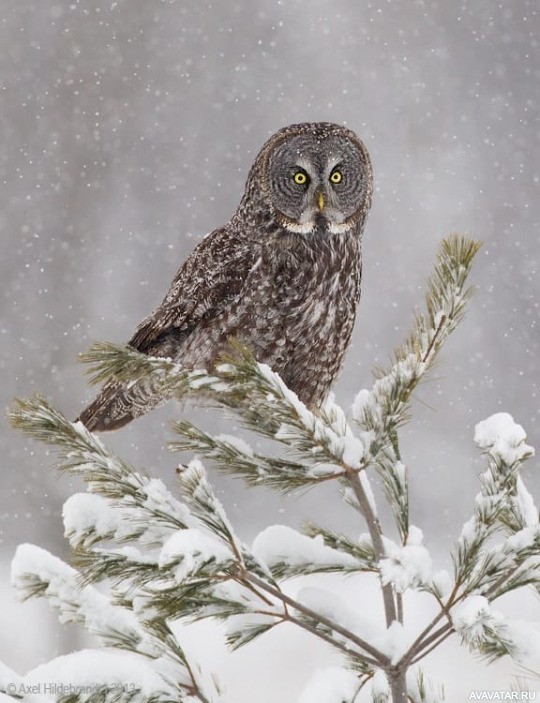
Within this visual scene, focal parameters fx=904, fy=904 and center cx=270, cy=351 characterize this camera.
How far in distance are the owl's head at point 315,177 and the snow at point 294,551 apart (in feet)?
2.20

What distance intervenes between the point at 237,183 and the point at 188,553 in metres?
5.07

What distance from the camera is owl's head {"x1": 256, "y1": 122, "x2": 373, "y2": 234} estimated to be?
177 centimetres

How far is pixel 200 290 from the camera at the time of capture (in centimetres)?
181

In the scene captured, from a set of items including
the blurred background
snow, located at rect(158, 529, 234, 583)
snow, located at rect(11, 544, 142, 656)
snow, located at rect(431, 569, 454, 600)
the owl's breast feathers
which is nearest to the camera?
snow, located at rect(158, 529, 234, 583)

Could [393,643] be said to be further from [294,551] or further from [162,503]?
[162,503]

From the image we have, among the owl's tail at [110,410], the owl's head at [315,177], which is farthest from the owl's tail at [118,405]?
the owl's head at [315,177]

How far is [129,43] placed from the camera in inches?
212

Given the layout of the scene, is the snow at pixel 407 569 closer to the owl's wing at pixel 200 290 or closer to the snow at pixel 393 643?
the snow at pixel 393 643

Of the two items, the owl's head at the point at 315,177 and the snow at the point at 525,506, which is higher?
the owl's head at the point at 315,177

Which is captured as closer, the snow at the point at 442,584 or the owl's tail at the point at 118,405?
the snow at the point at 442,584

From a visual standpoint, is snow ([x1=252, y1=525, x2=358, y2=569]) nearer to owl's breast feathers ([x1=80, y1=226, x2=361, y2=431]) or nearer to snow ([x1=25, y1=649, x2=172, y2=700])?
snow ([x1=25, y1=649, x2=172, y2=700])

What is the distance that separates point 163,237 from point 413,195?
2.36 metres

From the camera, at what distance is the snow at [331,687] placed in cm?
123

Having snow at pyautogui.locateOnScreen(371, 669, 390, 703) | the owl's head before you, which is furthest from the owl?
snow at pyautogui.locateOnScreen(371, 669, 390, 703)
